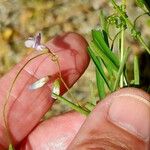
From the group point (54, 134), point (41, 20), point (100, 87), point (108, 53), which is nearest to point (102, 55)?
point (108, 53)

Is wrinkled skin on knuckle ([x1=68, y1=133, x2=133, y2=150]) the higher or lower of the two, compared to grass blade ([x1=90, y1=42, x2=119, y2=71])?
lower

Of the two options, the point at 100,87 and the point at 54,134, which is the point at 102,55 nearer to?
the point at 100,87

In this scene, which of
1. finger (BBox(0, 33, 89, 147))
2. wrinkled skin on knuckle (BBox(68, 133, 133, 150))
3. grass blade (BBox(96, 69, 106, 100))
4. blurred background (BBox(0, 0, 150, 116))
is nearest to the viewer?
wrinkled skin on knuckle (BBox(68, 133, 133, 150))

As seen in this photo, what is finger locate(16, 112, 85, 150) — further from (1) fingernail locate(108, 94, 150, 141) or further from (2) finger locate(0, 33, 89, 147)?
(1) fingernail locate(108, 94, 150, 141)

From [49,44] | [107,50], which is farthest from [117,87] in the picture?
[49,44]

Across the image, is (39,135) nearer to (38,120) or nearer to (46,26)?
(38,120)

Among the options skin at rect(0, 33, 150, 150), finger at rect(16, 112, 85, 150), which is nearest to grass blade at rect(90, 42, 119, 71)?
skin at rect(0, 33, 150, 150)
